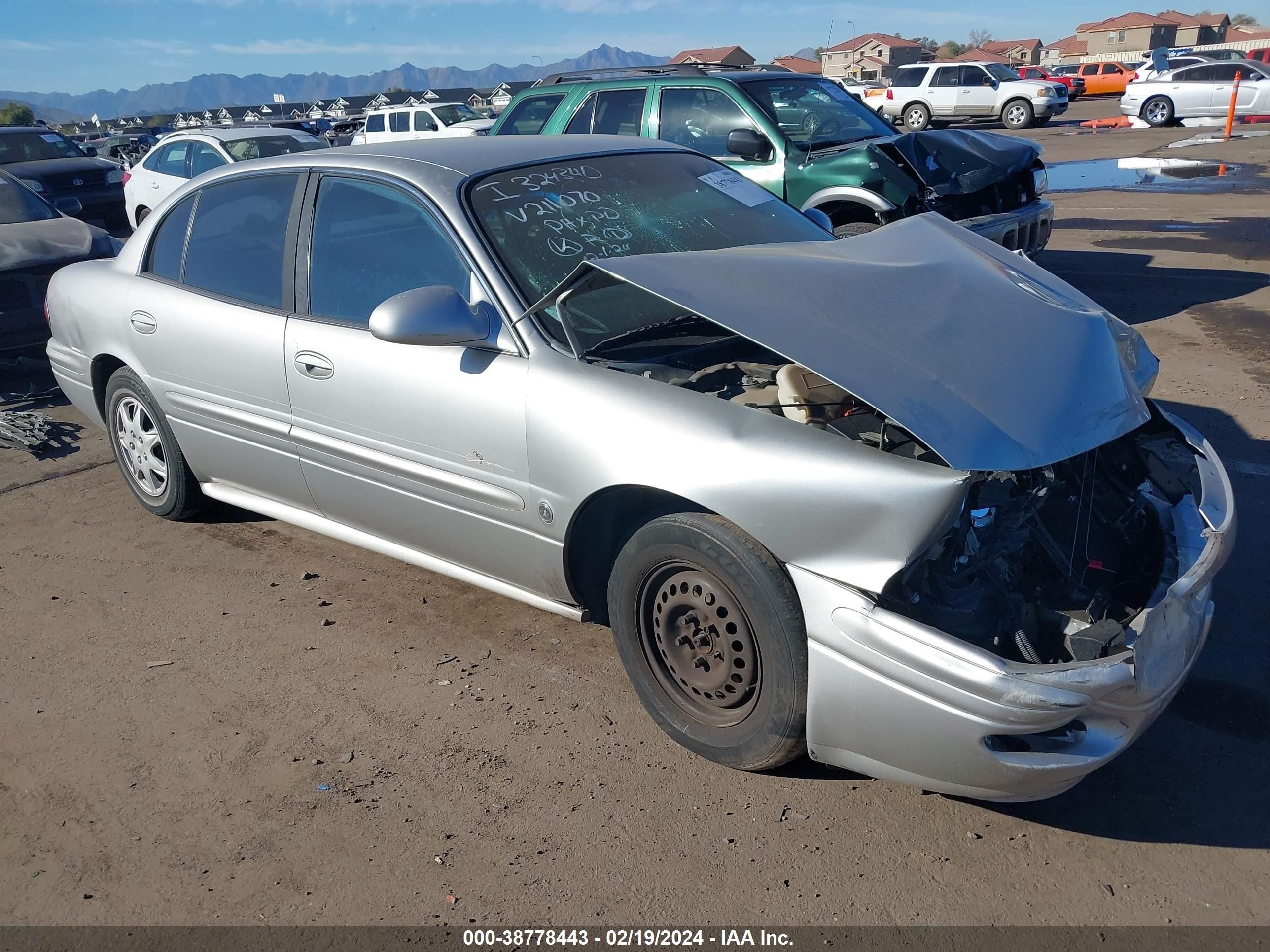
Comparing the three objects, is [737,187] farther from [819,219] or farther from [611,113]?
[611,113]

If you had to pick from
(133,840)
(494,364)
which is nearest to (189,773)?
(133,840)

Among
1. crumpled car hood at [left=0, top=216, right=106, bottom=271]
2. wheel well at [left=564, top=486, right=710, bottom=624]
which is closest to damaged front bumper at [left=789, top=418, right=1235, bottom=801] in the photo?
wheel well at [left=564, top=486, right=710, bottom=624]

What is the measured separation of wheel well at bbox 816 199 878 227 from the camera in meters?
7.57

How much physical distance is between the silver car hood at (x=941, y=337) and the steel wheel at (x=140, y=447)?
8.57 feet

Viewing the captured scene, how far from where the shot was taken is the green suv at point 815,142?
7.51 meters

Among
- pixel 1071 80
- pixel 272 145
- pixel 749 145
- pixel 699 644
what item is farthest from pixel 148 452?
pixel 1071 80

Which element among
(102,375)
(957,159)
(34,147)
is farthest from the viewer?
(34,147)

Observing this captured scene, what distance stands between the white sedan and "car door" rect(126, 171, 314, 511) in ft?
84.0

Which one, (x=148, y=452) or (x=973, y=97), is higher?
(x=973, y=97)

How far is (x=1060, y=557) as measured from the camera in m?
2.83

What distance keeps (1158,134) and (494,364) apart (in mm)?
A: 24575

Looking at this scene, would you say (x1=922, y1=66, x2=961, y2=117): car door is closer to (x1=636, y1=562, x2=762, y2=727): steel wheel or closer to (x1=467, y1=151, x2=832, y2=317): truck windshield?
(x1=467, y1=151, x2=832, y2=317): truck windshield

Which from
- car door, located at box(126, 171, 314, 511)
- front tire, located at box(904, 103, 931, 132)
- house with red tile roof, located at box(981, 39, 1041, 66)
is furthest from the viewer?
house with red tile roof, located at box(981, 39, 1041, 66)

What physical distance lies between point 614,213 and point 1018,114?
90.7 ft
